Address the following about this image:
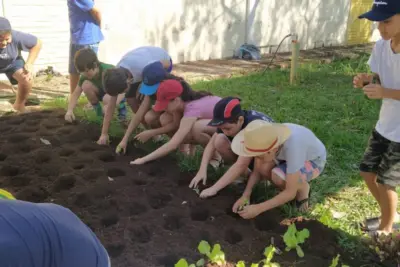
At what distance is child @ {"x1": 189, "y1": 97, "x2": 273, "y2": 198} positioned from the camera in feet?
8.93

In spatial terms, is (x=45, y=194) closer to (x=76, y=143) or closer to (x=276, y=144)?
(x=76, y=143)

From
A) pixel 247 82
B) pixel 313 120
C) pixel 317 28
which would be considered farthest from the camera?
pixel 317 28

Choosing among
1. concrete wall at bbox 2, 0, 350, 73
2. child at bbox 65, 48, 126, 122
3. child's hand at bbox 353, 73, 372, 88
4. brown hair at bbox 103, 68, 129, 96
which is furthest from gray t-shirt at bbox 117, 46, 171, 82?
concrete wall at bbox 2, 0, 350, 73

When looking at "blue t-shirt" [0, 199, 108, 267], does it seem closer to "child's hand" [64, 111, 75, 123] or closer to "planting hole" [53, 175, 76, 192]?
"planting hole" [53, 175, 76, 192]

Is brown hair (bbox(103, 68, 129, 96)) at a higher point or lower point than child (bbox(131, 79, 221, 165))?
higher

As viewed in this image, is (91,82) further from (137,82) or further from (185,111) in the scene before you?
(185,111)

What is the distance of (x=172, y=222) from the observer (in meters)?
2.68

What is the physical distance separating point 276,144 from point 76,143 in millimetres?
2099

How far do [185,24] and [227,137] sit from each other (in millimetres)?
5858

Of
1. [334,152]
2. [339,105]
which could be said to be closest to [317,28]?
[339,105]

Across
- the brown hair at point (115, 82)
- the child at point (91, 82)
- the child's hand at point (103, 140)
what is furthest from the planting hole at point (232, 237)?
the child at point (91, 82)

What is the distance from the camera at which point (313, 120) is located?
15.6 feet

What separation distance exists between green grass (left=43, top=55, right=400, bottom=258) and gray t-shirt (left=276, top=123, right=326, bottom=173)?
377 mm

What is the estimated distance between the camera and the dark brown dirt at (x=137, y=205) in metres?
2.41
